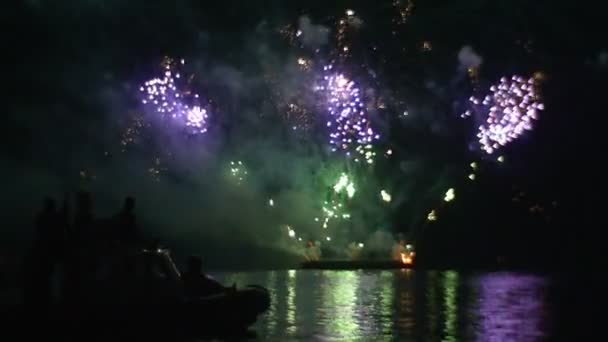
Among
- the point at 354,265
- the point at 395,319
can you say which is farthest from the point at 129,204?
the point at 354,265

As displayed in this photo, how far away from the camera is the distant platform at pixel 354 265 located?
5581 cm

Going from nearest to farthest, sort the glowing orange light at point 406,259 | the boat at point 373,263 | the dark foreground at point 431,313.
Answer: the dark foreground at point 431,313 < the boat at point 373,263 < the glowing orange light at point 406,259

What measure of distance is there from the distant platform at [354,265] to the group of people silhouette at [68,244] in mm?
39174

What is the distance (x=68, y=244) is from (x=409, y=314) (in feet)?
28.5

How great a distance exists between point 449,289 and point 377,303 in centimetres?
714

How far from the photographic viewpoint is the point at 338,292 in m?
30.1

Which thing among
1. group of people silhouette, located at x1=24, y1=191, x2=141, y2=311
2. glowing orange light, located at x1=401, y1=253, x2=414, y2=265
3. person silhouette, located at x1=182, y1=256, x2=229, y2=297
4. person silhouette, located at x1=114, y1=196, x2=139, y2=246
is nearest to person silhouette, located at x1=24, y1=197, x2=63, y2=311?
group of people silhouette, located at x1=24, y1=191, x2=141, y2=311

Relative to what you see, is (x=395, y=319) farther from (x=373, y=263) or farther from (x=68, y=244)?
(x=373, y=263)

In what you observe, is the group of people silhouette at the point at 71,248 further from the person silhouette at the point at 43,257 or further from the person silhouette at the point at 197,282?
the person silhouette at the point at 197,282

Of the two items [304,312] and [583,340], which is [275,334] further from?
[583,340]

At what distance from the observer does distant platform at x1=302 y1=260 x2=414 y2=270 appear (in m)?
55.8

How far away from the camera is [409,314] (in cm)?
2133

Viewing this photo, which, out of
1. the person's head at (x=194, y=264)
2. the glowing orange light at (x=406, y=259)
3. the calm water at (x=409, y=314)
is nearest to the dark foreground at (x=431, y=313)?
the calm water at (x=409, y=314)

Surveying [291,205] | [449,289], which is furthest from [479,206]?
[449,289]
